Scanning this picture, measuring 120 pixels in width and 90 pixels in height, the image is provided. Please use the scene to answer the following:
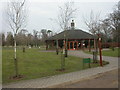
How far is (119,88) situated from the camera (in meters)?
6.92

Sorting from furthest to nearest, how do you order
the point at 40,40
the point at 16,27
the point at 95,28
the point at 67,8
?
the point at 40,40 < the point at 67,8 < the point at 95,28 < the point at 16,27

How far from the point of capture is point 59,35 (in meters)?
42.6

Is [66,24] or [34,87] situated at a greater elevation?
[66,24]

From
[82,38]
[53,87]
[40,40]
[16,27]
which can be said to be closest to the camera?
[53,87]

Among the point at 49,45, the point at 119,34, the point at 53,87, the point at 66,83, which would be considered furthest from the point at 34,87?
the point at 49,45

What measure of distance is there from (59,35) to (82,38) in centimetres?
623

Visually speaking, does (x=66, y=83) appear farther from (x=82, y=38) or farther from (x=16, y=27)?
(x=82, y=38)

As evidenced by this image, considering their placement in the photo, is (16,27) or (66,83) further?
(16,27)

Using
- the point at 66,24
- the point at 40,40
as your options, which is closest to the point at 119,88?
the point at 66,24

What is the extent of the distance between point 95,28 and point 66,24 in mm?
5140

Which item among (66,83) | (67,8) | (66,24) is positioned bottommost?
(66,83)

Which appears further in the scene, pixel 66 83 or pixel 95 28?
pixel 95 28

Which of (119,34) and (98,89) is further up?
(119,34)

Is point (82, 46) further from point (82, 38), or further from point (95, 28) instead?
point (95, 28)
